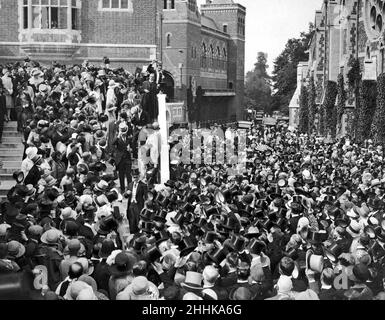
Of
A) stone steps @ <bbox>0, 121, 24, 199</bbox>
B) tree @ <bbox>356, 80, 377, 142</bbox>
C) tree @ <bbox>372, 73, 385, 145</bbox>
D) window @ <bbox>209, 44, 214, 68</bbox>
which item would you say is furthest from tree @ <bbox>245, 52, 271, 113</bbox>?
stone steps @ <bbox>0, 121, 24, 199</bbox>

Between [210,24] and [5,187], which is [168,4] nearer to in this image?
[210,24]

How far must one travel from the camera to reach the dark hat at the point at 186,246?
8.48 m

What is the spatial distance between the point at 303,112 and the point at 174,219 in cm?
1818

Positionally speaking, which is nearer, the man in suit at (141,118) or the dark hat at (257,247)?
the dark hat at (257,247)

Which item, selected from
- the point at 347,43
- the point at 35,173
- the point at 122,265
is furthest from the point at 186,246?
the point at 347,43

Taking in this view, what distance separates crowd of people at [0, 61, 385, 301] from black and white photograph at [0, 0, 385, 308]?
31mm

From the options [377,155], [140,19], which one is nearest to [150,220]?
[377,155]

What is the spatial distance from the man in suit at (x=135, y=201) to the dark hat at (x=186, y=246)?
3.15 meters

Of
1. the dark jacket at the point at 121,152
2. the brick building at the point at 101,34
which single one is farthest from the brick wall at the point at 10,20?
the dark jacket at the point at 121,152

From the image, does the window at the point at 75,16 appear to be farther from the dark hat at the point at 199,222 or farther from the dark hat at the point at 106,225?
the dark hat at the point at 106,225

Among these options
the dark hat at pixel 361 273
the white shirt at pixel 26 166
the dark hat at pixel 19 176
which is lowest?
the dark hat at pixel 361 273

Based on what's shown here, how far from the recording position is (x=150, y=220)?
394 inches

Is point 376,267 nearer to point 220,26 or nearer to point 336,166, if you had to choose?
point 336,166
